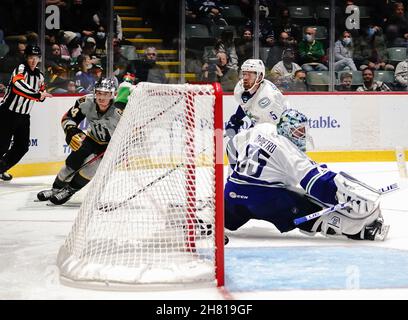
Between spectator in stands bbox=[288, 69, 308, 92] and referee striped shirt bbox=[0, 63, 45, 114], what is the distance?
10.0ft

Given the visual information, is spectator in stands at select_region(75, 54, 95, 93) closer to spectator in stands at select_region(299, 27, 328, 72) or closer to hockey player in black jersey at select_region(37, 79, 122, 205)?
spectator in stands at select_region(299, 27, 328, 72)

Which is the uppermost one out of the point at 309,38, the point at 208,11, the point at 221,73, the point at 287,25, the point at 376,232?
the point at 208,11

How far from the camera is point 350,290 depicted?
4.07 metres

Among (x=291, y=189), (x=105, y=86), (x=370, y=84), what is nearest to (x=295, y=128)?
(x=291, y=189)

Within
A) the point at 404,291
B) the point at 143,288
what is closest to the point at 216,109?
the point at 143,288

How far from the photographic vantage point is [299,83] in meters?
10.7

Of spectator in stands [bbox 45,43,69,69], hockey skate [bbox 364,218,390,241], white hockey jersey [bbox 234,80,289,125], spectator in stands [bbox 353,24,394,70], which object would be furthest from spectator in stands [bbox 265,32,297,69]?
hockey skate [bbox 364,218,390,241]

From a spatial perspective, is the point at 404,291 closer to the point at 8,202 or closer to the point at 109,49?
the point at 8,202

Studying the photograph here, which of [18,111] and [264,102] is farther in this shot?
[18,111]

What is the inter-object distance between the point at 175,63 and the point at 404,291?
22.5 ft

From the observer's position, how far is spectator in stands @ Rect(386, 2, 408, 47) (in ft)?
37.2

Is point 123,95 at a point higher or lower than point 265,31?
lower

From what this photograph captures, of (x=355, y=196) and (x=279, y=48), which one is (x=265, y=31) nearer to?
(x=279, y=48)

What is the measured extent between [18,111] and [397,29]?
4.88m
